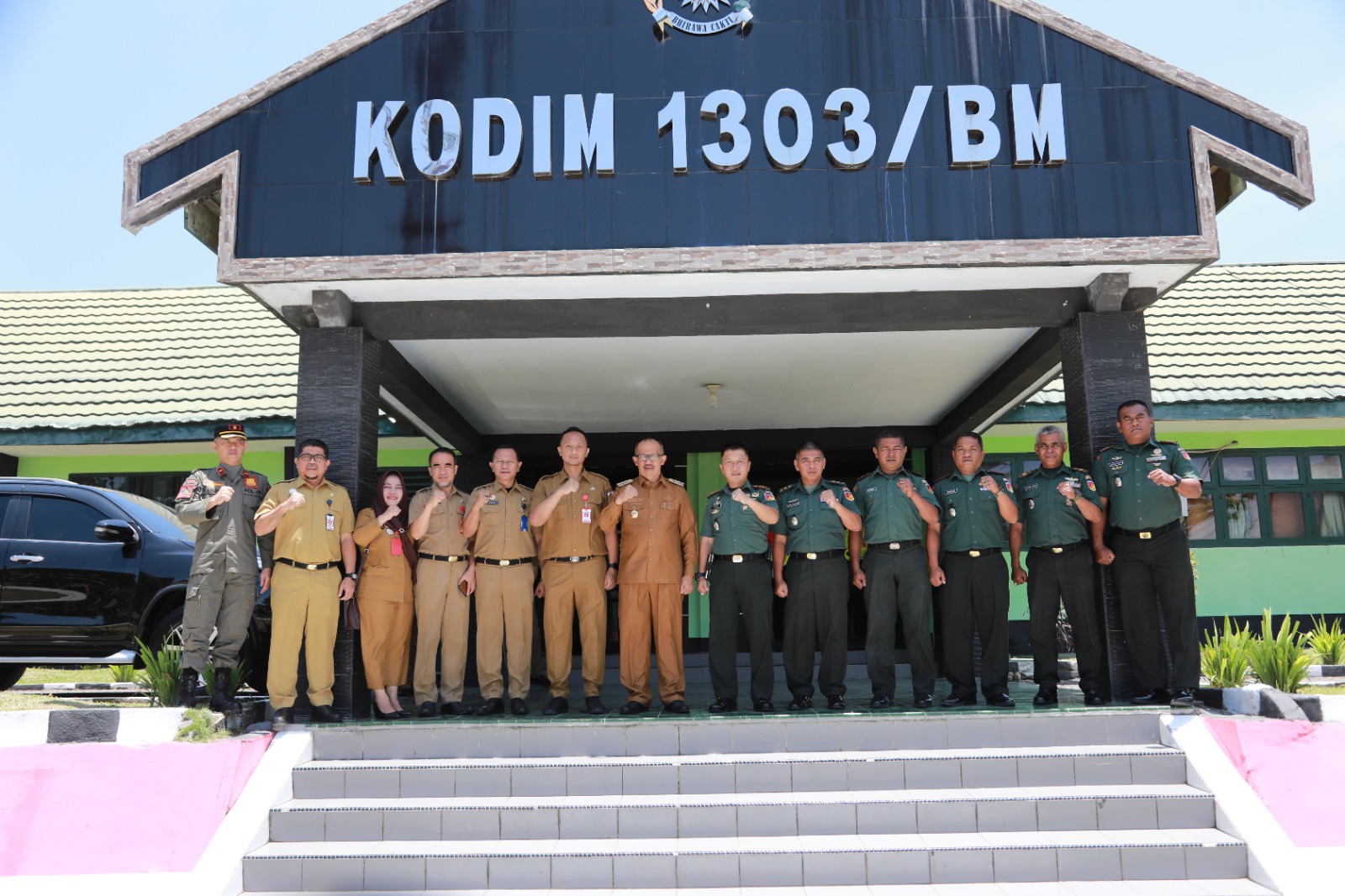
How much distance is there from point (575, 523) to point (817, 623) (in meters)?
1.73

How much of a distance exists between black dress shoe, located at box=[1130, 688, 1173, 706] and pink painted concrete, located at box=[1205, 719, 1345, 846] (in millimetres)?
525

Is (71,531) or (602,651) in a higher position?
(71,531)

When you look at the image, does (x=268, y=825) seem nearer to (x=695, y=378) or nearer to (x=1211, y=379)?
(x=695, y=378)

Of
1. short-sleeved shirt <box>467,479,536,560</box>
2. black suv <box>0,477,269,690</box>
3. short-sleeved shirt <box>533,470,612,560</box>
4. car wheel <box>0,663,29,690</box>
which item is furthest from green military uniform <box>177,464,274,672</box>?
car wheel <box>0,663,29,690</box>

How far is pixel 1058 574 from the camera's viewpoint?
21.0ft

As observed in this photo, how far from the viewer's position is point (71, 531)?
764 centimetres

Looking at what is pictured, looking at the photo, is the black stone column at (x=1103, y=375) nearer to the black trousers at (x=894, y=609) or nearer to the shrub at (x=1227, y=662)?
the shrub at (x=1227, y=662)

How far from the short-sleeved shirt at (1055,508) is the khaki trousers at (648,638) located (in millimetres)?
2382

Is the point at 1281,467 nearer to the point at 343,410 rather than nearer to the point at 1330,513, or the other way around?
the point at 1330,513

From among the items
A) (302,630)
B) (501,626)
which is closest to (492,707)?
(501,626)

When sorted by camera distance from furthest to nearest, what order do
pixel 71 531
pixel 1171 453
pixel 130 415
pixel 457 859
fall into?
pixel 130 415 → pixel 71 531 → pixel 1171 453 → pixel 457 859

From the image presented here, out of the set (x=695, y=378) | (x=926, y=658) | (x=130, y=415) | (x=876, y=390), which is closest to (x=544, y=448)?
(x=695, y=378)

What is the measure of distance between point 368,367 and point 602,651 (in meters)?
2.50

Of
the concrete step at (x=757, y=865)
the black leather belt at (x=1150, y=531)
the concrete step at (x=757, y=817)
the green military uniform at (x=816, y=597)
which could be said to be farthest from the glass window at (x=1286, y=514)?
the concrete step at (x=757, y=865)
